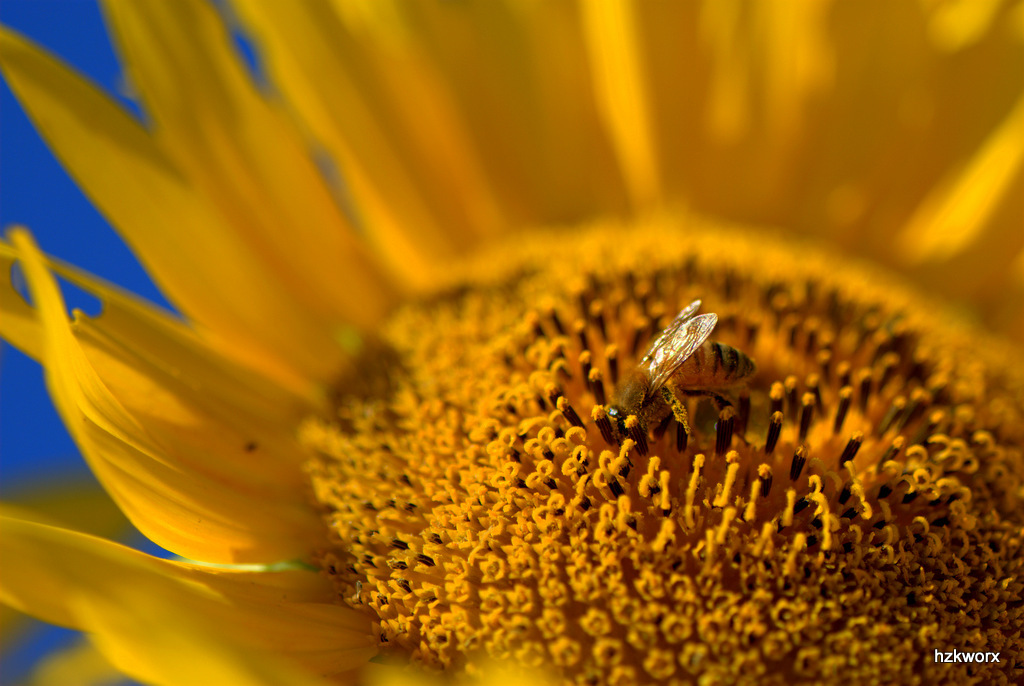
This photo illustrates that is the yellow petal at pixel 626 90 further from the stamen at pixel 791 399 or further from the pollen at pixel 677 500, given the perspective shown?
the stamen at pixel 791 399

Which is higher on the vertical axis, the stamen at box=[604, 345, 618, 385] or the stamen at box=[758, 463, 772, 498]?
the stamen at box=[604, 345, 618, 385]

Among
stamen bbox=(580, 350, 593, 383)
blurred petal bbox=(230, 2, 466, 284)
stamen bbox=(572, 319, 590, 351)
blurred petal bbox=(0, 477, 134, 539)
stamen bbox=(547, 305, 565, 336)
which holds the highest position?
blurred petal bbox=(230, 2, 466, 284)

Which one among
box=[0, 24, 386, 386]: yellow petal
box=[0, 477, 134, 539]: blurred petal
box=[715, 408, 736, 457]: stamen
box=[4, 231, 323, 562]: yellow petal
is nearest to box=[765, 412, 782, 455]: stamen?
box=[715, 408, 736, 457]: stamen

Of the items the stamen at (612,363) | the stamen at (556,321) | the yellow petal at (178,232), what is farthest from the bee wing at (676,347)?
the yellow petal at (178,232)

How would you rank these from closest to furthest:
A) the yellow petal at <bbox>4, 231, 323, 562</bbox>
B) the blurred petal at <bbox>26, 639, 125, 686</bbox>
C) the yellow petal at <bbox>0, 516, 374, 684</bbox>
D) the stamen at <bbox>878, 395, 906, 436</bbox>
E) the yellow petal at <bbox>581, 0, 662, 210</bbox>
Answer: the yellow petal at <bbox>0, 516, 374, 684</bbox>, the yellow petal at <bbox>4, 231, 323, 562</bbox>, the stamen at <bbox>878, 395, 906, 436</bbox>, the blurred petal at <bbox>26, 639, 125, 686</bbox>, the yellow petal at <bbox>581, 0, 662, 210</bbox>

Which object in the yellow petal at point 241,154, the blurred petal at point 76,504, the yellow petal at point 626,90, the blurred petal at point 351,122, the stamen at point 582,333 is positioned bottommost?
the stamen at point 582,333

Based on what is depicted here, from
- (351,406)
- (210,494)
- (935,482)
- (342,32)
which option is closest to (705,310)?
(935,482)

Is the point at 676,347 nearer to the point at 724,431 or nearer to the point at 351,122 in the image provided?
the point at 724,431

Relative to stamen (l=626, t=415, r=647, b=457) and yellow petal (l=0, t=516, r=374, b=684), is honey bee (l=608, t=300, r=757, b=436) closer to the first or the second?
stamen (l=626, t=415, r=647, b=457)
